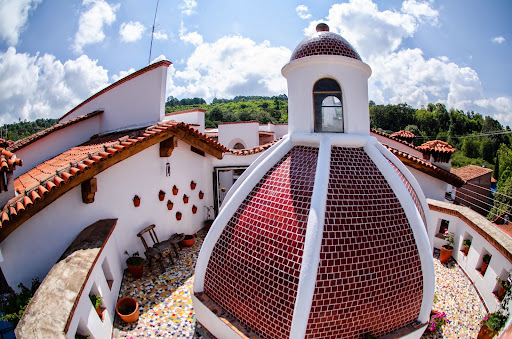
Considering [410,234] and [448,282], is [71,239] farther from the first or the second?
[448,282]

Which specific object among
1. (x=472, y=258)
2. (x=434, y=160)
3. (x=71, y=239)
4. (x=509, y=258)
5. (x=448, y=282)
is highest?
(x=434, y=160)

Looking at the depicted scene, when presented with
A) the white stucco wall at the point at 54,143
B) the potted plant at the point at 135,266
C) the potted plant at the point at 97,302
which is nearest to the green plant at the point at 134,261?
the potted plant at the point at 135,266

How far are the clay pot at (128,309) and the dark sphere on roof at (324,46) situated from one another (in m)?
6.40

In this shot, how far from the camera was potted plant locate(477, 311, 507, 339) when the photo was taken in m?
5.12

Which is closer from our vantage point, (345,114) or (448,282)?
(345,114)

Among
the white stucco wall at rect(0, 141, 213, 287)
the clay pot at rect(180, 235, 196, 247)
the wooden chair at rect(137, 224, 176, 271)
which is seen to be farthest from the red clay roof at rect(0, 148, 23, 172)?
the clay pot at rect(180, 235, 196, 247)

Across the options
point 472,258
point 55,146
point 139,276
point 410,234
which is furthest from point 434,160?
point 55,146

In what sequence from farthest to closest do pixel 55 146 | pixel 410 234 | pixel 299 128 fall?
pixel 55 146 < pixel 299 128 < pixel 410 234

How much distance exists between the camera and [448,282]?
7316 millimetres

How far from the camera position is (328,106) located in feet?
18.1

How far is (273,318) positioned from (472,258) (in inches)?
252

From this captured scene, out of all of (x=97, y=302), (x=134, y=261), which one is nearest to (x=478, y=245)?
(x=97, y=302)

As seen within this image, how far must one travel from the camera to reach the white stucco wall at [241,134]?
57.2 feet

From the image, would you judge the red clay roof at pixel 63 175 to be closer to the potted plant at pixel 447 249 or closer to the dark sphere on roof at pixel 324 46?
the dark sphere on roof at pixel 324 46
